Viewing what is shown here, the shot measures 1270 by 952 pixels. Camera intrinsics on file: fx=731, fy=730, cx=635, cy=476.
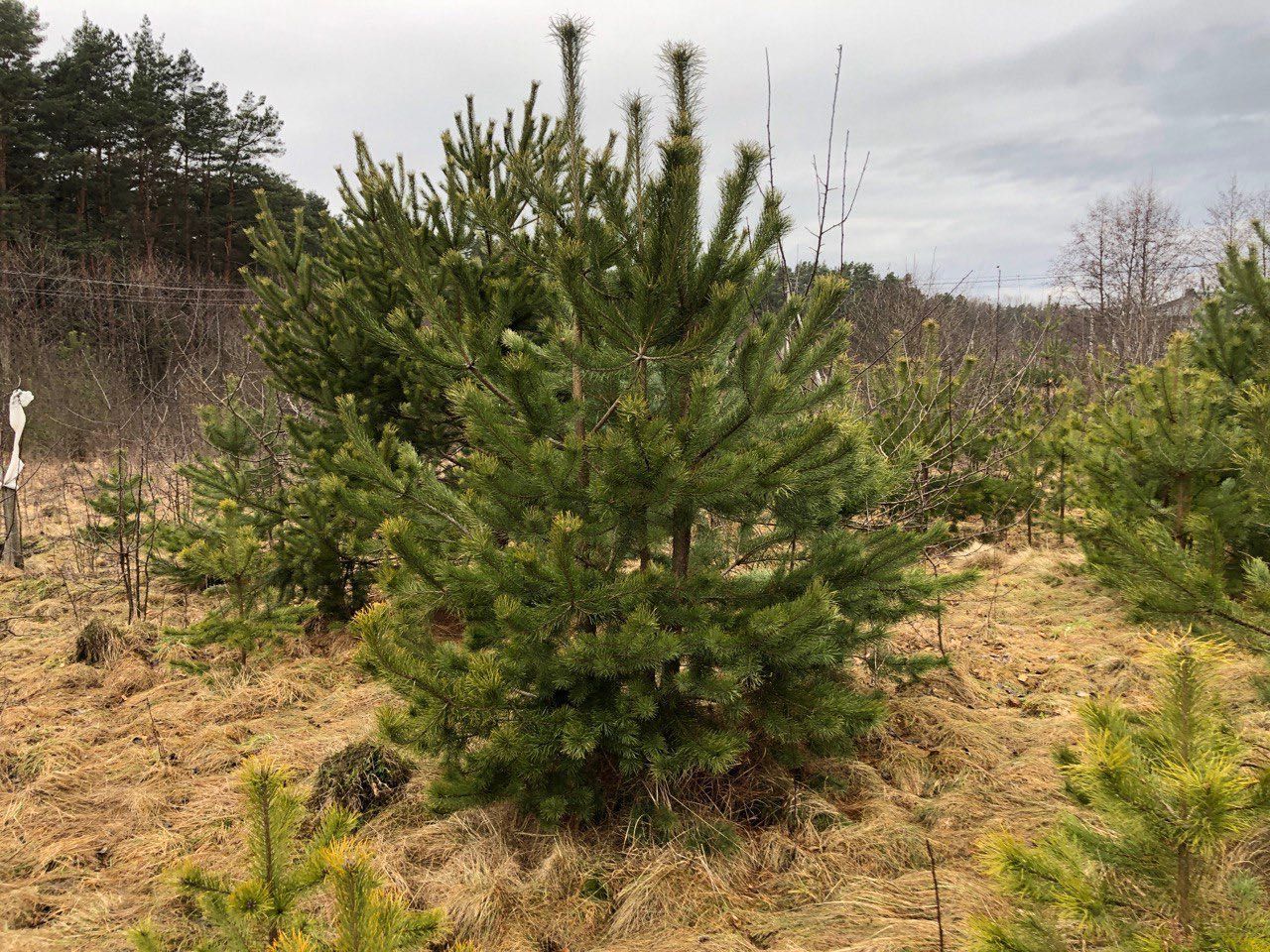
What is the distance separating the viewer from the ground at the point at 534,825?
268cm

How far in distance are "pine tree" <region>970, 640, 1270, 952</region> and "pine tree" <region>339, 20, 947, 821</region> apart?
49.4 inches

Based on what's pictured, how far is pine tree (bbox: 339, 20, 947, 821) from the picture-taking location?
107 inches

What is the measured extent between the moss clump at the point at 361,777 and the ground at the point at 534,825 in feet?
0.37

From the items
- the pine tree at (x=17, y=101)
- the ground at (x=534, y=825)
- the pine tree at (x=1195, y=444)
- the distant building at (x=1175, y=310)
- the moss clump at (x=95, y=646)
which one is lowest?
the ground at (x=534, y=825)

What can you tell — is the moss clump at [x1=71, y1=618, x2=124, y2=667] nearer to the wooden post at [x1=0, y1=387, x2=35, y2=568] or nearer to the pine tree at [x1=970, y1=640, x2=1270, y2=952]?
the wooden post at [x1=0, y1=387, x2=35, y2=568]

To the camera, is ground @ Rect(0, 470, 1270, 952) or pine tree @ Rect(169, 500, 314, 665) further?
pine tree @ Rect(169, 500, 314, 665)

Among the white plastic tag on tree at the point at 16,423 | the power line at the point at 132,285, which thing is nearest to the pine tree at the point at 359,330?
the white plastic tag on tree at the point at 16,423

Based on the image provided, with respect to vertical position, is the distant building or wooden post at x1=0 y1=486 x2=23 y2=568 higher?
the distant building

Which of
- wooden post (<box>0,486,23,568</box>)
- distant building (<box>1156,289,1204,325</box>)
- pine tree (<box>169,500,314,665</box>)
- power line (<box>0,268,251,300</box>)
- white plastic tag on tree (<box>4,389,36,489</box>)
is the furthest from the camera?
distant building (<box>1156,289,1204,325</box>)

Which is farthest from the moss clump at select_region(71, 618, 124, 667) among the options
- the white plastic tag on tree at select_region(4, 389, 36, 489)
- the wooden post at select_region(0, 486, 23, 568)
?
the wooden post at select_region(0, 486, 23, 568)

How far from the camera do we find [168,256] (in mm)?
23797

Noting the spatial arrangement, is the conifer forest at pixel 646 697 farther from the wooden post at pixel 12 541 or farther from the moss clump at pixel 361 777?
the wooden post at pixel 12 541

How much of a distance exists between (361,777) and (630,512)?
2.02 m

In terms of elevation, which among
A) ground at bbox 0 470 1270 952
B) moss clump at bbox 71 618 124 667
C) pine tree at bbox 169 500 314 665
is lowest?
ground at bbox 0 470 1270 952
